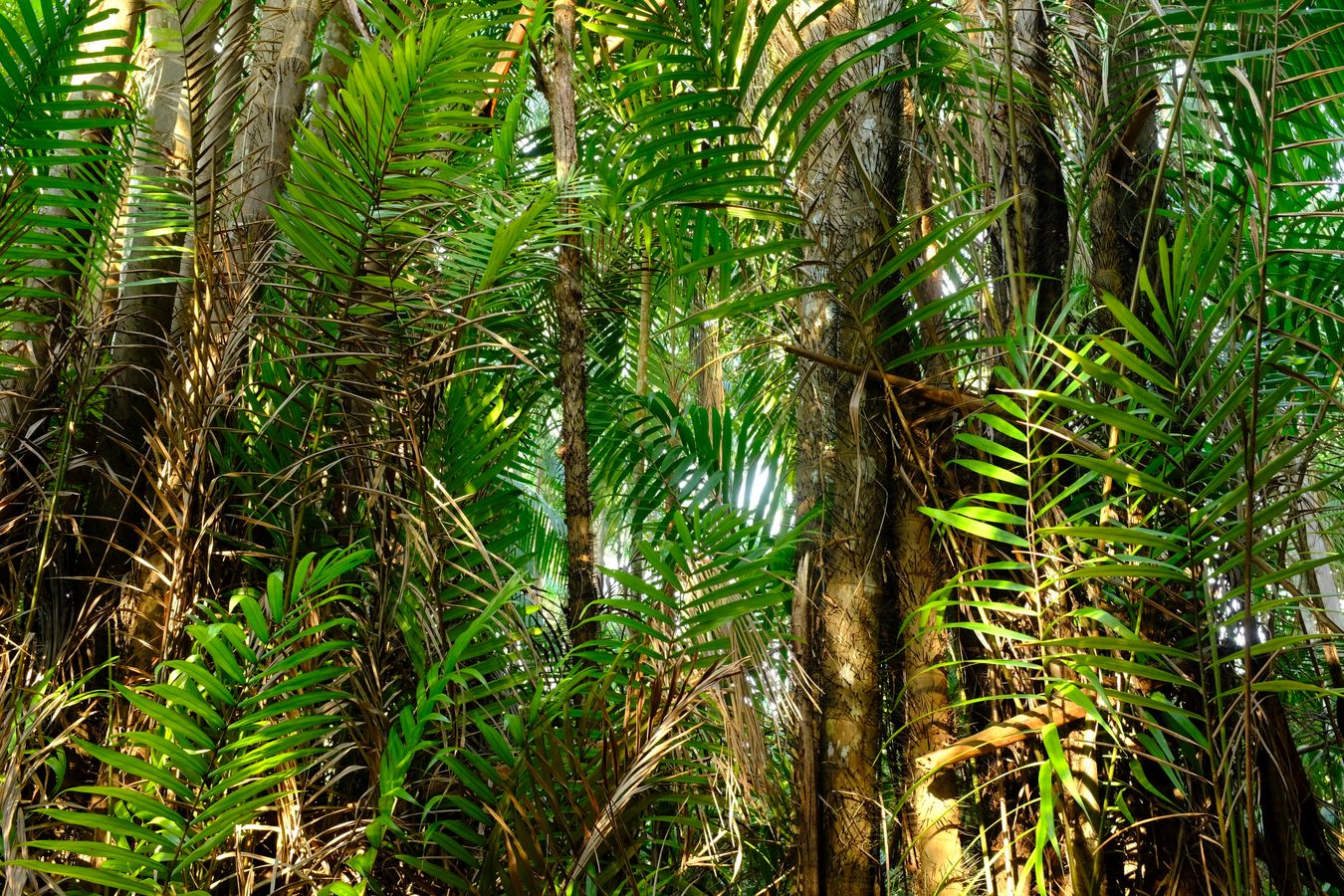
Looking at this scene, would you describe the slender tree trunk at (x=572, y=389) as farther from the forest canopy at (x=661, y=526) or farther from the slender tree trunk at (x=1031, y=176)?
the slender tree trunk at (x=1031, y=176)

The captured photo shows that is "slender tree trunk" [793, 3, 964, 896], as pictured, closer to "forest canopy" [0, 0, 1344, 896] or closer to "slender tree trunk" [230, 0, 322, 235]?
"forest canopy" [0, 0, 1344, 896]

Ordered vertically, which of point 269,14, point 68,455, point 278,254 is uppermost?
point 269,14

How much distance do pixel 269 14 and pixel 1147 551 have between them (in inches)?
77.7

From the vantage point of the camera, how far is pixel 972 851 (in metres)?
1.36

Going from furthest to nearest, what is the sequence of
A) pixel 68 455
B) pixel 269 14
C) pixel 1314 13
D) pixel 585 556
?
pixel 269 14, pixel 1314 13, pixel 585 556, pixel 68 455

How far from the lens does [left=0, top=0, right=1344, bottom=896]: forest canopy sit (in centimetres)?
106

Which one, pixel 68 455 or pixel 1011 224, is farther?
pixel 1011 224

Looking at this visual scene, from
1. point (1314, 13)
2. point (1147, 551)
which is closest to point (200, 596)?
point (1147, 551)

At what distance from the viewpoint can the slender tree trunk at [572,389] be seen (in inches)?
54.5

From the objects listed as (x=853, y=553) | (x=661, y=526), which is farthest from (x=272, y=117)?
(x=853, y=553)

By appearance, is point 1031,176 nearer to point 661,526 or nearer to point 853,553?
point 853,553

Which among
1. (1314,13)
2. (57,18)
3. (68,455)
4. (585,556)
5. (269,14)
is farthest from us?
(269,14)

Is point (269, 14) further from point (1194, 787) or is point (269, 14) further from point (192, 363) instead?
point (1194, 787)

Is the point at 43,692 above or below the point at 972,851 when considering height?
above
